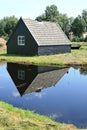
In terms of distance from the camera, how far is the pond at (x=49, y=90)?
15.6m

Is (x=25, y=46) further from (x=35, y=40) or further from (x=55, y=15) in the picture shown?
(x=55, y=15)

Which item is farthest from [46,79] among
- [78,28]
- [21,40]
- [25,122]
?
[78,28]

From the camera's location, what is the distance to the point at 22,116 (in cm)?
1377

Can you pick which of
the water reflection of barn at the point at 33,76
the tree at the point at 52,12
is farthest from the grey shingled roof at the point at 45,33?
the tree at the point at 52,12

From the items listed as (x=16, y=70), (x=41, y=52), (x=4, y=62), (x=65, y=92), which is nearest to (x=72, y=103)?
(x=65, y=92)

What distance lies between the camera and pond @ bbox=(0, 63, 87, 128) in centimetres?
1560

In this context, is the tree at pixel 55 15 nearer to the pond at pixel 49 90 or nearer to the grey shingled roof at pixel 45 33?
the grey shingled roof at pixel 45 33

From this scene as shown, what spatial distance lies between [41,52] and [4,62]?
6640 mm

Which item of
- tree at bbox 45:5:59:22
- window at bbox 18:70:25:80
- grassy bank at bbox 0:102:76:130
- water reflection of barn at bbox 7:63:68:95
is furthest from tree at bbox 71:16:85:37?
grassy bank at bbox 0:102:76:130

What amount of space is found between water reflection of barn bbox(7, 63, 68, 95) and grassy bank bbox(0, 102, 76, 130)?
617cm

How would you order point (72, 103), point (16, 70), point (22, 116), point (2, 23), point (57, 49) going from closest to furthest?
point (22, 116)
point (72, 103)
point (16, 70)
point (57, 49)
point (2, 23)

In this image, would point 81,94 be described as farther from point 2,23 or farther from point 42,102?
point 2,23

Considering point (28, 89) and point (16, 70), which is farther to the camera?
point (16, 70)

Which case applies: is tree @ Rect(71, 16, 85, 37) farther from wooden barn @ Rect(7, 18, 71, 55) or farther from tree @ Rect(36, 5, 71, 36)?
wooden barn @ Rect(7, 18, 71, 55)
